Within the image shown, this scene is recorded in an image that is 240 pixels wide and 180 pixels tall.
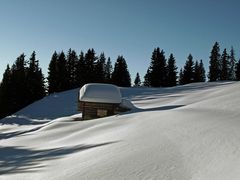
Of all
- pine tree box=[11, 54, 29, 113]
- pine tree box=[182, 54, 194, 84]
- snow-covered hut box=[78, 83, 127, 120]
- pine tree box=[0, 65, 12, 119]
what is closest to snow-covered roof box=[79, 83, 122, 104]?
snow-covered hut box=[78, 83, 127, 120]

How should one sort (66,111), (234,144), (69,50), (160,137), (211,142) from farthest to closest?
1. (69,50)
2. (66,111)
3. (160,137)
4. (211,142)
5. (234,144)

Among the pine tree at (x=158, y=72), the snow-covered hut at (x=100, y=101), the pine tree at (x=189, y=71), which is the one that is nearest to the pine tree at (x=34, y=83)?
the pine tree at (x=158, y=72)

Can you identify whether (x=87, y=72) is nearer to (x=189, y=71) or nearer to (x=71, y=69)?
(x=71, y=69)

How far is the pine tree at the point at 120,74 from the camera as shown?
271ft

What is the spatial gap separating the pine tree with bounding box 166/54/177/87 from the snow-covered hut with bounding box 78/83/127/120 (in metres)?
50.3

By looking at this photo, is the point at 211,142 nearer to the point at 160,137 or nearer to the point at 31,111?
the point at 160,137

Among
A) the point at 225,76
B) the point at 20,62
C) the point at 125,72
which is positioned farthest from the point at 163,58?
the point at 20,62

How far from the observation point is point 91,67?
268 ft

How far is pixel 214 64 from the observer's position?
88.0 m

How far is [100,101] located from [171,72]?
5498cm

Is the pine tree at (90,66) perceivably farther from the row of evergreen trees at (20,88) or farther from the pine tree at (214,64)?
the pine tree at (214,64)

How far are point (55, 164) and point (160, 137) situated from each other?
366 centimetres

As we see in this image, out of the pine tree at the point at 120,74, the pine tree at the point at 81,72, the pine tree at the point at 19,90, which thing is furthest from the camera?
the pine tree at the point at 120,74

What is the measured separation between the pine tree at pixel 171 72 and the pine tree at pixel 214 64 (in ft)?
29.1
